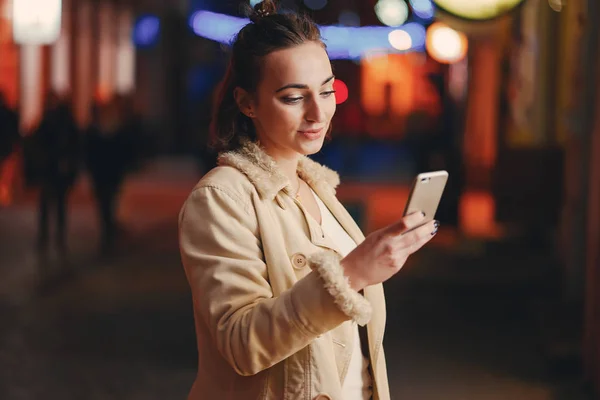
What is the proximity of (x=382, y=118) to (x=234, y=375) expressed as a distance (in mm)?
35858

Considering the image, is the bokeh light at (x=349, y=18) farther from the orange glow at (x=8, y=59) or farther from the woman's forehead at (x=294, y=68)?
the woman's forehead at (x=294, y=68)

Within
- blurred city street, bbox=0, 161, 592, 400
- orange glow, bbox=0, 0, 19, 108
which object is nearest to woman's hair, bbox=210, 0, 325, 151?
blurred city street, bbox=0, 161, 592, 400

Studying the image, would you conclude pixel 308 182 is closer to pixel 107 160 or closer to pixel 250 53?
pixel 250 53

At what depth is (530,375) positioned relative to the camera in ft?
22.8

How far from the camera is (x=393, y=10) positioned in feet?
85.6

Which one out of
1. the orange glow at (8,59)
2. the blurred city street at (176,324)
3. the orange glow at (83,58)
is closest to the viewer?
the blurred city street at (176,324)

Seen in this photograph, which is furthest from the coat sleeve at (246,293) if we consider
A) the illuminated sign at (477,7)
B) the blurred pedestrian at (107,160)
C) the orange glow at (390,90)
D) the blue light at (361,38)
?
the orange glow at (390,90)

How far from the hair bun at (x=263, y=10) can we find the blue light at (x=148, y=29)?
3000 centimetres

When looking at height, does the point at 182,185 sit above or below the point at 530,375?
below

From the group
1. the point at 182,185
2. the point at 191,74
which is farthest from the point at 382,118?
the point at 182,185

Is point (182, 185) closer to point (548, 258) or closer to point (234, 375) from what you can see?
point (548, 258)

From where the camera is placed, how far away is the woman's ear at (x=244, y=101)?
104 inches

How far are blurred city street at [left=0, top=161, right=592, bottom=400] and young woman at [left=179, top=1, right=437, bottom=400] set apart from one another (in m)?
3.97

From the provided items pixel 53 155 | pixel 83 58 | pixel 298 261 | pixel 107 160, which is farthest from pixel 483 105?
pixel 298 261
